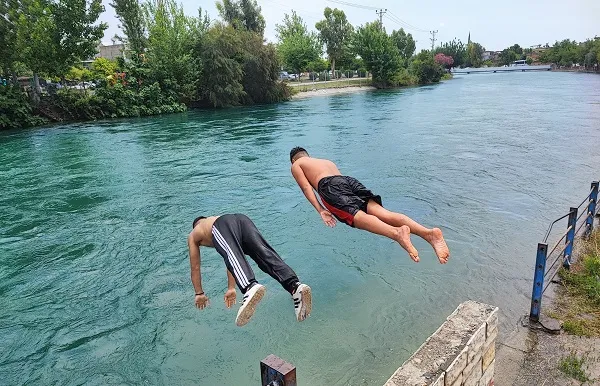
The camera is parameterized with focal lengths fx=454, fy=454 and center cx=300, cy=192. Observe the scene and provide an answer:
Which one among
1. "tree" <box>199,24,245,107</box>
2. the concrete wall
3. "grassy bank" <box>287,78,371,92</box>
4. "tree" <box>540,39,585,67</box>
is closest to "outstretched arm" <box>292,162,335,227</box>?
the concrete wall

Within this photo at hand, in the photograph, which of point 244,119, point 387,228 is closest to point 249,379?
point 387,228

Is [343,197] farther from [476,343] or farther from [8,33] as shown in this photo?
[8,33]

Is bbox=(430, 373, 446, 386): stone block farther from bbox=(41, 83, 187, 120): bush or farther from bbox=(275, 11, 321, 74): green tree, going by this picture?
bbox=(275, 11, 321, 74): green tree

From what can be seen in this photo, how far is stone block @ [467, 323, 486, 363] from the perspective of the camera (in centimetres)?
379

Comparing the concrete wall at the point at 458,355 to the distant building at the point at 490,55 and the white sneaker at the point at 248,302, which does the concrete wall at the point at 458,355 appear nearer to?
the white sneaker at the point at 248,302

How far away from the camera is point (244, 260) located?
3.56 m

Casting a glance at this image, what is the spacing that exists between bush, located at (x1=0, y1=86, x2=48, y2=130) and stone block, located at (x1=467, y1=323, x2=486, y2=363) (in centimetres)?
3188

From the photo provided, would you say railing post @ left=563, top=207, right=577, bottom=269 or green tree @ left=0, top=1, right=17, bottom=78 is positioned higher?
green tree @ left=0, top=1, right=17, bottom=78

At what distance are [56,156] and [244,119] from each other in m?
13.7

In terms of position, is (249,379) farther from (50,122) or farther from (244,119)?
(50,122)

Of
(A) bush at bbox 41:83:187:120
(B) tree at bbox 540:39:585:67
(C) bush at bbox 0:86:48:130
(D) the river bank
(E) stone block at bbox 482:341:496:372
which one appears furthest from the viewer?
(B) tree at bbox 540:39:585:67

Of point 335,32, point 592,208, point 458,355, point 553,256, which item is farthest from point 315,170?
point 335,32

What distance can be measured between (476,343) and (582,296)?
11.8 feet

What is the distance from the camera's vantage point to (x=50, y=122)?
103 feet
